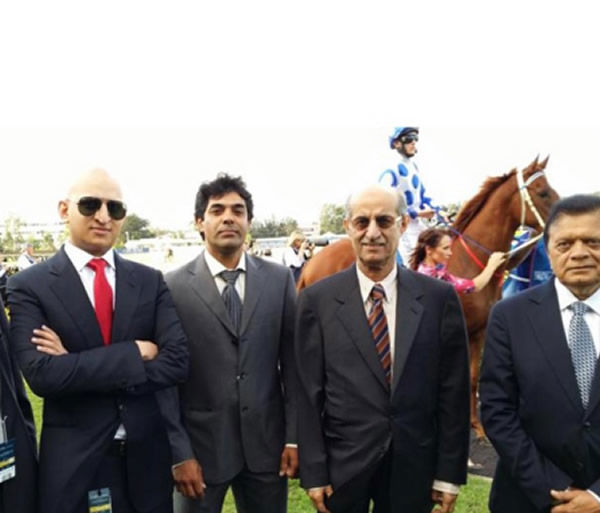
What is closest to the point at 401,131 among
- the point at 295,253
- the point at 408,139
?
the point at 408,139

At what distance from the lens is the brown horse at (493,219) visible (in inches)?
232

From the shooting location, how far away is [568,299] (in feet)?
7.75

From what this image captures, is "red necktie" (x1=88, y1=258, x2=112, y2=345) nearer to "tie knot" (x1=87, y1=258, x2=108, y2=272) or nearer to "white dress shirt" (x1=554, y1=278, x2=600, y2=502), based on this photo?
"tie knot" (x1=87, y1=258, x2=108, y2=272)

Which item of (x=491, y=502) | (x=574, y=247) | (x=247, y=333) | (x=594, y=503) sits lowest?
(x=491, y=502)

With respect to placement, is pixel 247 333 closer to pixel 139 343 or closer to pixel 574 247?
pixel 139 343

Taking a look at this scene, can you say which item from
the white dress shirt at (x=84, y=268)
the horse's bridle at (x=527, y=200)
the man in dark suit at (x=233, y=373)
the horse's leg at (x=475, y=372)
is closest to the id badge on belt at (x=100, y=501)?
the man in dark suit at (x=233, y=373)

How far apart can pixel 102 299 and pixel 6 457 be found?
749 millimetres

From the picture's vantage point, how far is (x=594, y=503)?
213 cm

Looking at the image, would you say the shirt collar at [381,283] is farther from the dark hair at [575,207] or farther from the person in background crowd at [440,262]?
the person in background crowd at [440,262]

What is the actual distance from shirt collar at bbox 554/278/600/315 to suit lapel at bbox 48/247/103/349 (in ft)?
6.70

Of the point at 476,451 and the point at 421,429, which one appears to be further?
the point at 476,451

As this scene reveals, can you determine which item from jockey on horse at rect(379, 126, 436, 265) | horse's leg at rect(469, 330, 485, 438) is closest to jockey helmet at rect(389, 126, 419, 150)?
jockey on horse at rect(379, 126, 436, 265)

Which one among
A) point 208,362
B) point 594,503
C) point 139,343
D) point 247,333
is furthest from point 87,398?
point 594,503

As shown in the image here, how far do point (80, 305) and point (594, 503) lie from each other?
89.9 inches
